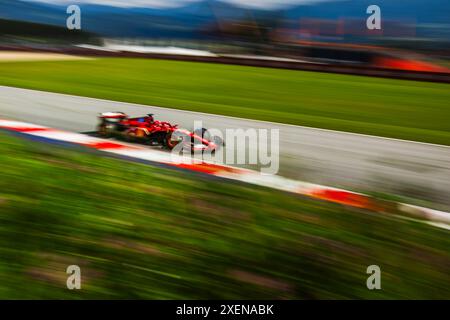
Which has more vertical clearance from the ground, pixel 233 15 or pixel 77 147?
pixel 233 15

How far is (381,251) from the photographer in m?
3.05

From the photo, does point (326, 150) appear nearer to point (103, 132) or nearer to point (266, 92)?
point (103, 132)

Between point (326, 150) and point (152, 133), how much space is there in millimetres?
2073

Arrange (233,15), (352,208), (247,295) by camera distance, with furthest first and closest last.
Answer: (233,15), (352,208), (247,295)

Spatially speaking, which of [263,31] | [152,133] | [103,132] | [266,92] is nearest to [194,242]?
[152,133]

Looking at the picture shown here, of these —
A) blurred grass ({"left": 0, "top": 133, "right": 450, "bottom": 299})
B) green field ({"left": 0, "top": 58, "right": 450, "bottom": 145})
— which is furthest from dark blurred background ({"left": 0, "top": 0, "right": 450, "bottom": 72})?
blurred grass ({"left": 0, "top": 133, "right": 450, "bottom": 299})

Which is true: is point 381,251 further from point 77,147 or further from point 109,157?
point 77,147

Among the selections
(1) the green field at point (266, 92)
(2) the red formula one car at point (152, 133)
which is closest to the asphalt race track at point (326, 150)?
(2) the red formula one car at point (152, 133)

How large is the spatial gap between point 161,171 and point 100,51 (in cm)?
1191

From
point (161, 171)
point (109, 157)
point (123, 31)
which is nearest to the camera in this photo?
point (161, 171)

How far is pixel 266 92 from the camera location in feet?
35.1

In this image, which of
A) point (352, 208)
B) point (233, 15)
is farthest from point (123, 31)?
point (352, 208)

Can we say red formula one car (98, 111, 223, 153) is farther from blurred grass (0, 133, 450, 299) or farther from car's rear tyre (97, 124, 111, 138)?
blurred grass (0, 133, 450, 299)

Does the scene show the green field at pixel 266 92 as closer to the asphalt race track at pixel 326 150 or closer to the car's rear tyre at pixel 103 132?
the asphalt race track at pixel 326 150
